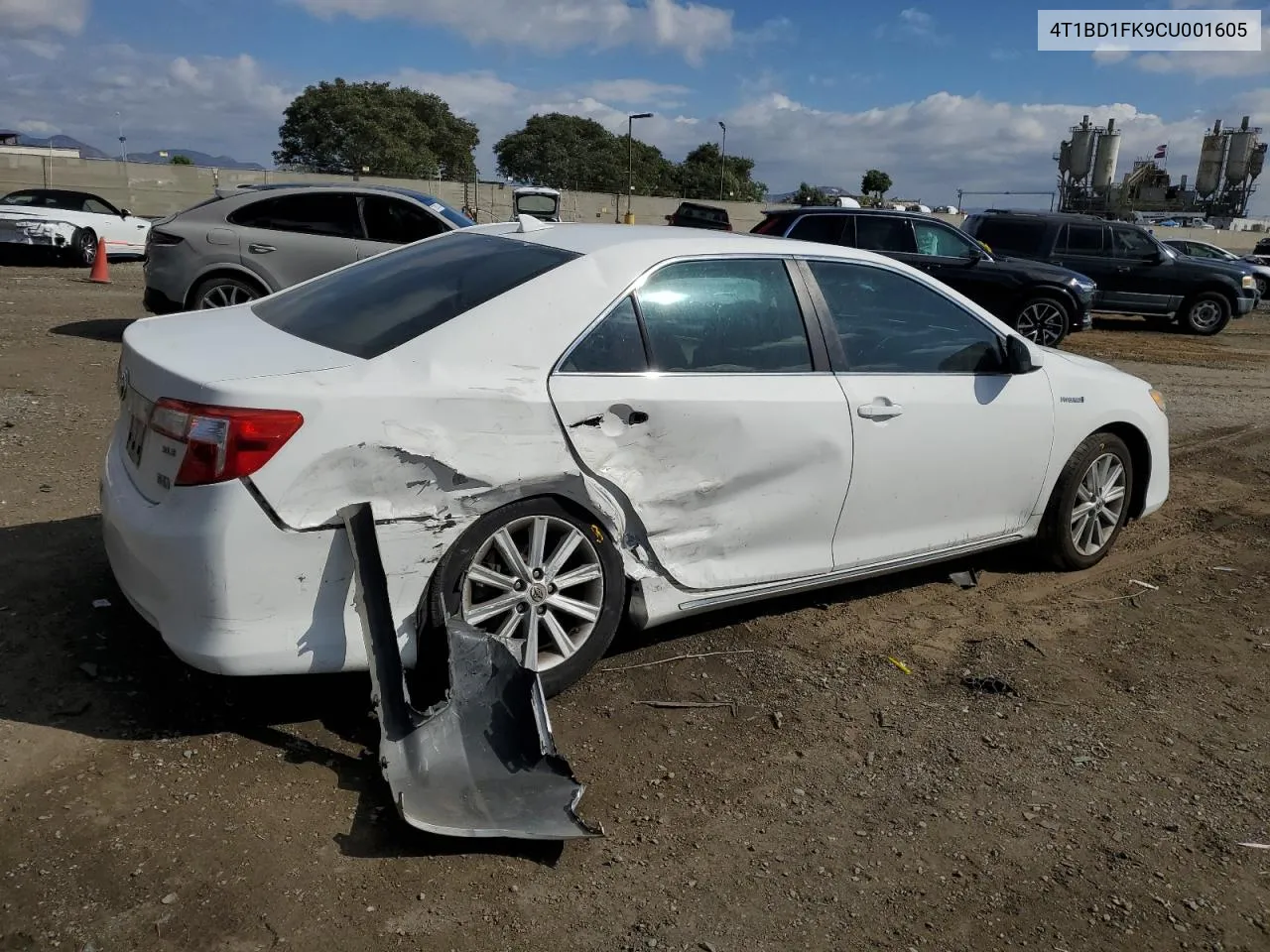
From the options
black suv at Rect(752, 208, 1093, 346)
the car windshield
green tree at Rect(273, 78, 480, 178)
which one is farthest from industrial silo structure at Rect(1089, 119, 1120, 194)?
black suv at Rect(752, 208, 1093, 346)

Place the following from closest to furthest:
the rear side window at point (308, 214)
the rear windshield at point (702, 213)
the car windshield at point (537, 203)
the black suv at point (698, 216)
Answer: the rear side window at point (308, 214)
the black suv at point (698, 216)
the rear windshield at point (702, 213)
the car windshield at point (537, 203)

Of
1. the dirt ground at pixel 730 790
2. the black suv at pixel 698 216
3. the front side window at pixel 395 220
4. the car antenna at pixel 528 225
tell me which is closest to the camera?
the dirt ground at pixel 730 790

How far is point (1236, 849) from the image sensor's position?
118 inches

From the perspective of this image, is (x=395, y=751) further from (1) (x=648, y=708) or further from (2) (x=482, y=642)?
(1) (x=648, y=708)

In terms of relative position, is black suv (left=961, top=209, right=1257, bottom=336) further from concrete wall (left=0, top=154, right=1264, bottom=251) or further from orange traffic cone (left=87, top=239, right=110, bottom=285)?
orange traffic cone (left=87, top=239, right=110, bottom=285)

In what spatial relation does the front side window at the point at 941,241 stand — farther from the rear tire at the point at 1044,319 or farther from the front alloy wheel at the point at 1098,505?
the front alloy wheel at the point at 1098,505

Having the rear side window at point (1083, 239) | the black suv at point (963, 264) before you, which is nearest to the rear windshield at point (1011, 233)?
the rear side window at point (1083, 239)

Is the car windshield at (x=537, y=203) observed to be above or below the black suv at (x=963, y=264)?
above

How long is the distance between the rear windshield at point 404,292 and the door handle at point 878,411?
129 centimetres

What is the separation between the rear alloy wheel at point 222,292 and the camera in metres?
9.59

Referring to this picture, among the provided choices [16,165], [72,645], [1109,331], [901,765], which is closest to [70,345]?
[72,645]

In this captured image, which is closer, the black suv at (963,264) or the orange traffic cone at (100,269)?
the black suv at (963,264)

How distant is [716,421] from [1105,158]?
242 feet

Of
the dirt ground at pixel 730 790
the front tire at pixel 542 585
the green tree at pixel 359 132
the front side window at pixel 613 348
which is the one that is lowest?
the dirt ground at pixel 730 790
